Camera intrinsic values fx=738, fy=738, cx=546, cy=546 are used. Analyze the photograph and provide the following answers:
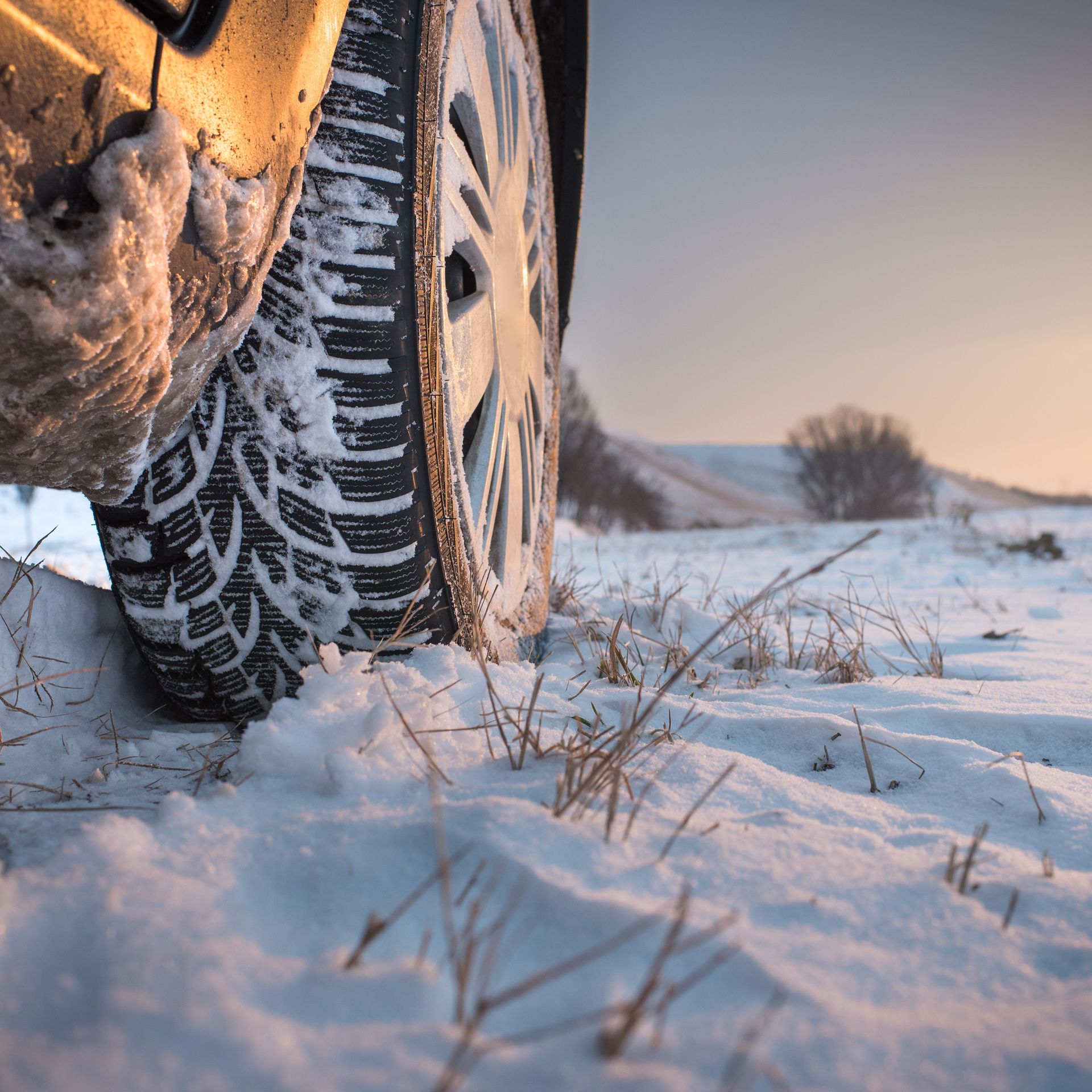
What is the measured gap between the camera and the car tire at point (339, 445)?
0.95m

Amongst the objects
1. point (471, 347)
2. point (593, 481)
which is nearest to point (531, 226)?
point (471, 347)

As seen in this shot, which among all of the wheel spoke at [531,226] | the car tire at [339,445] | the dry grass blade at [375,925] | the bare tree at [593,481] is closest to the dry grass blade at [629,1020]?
the dry grass blade at [375,925]

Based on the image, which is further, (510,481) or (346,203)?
(510,481)

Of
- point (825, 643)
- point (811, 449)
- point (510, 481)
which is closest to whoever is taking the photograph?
point (510, 481)

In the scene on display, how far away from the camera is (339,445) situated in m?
0.98

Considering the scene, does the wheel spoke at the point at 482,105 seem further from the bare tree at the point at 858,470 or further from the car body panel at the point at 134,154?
the bare tree at the point at 858,470

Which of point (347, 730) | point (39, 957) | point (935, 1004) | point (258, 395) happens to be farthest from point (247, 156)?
point (935, 1004)

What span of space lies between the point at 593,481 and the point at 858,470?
1211 centimetres

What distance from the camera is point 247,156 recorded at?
752 mm

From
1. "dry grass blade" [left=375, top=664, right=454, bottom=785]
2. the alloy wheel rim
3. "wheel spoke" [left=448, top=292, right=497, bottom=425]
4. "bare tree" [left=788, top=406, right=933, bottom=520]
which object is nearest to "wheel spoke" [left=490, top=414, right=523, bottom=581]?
the alloy wheel rim

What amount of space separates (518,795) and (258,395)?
62cm

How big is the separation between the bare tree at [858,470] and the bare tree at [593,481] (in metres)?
8.18

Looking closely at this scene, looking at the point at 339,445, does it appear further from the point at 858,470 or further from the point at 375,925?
the point at 858,470

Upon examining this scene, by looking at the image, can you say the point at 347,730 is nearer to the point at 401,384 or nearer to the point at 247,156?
the point at 401,384
